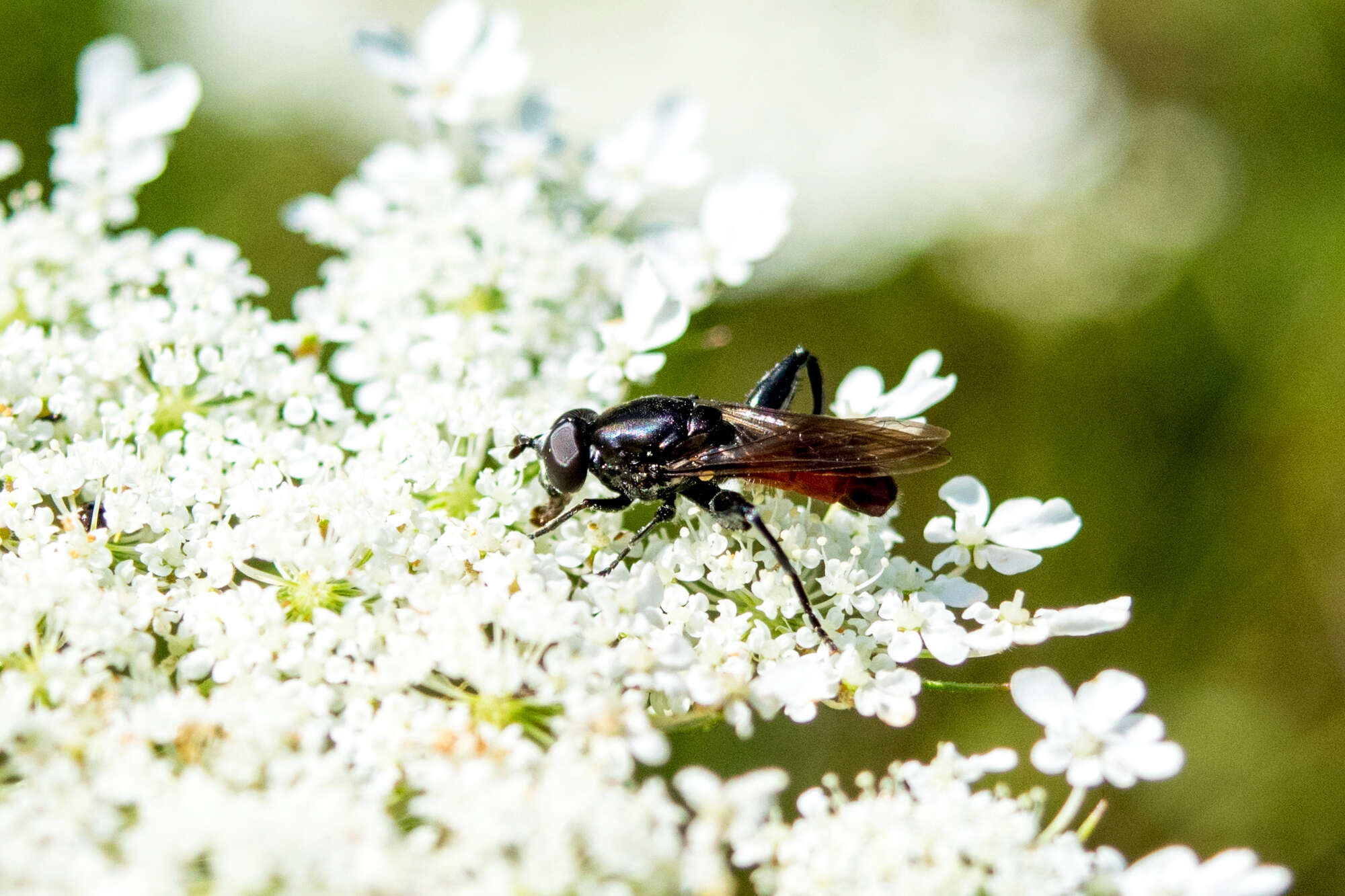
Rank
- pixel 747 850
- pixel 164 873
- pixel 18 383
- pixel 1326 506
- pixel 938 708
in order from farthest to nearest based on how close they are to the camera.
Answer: pixel 1326 506 → pixel 938 708 → pixel 18 383 → pixel 747 850 → pixel 164 873

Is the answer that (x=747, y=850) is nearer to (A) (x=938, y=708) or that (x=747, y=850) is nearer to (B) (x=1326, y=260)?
(A) (x=938, y=708)

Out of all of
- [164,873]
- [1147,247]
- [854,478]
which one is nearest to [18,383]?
[164,873]

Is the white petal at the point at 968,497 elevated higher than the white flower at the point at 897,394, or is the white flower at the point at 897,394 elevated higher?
the white flower at the point at 897,394

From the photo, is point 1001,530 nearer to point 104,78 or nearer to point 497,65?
point 497,65

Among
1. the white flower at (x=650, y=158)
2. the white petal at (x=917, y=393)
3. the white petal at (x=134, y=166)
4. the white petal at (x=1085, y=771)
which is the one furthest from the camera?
the white flower at (x=650, y=158)

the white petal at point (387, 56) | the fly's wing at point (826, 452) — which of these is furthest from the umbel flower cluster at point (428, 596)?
the white petal at point (387, 56)

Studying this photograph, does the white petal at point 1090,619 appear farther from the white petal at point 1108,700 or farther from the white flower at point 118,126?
the white flower at point 118,126
